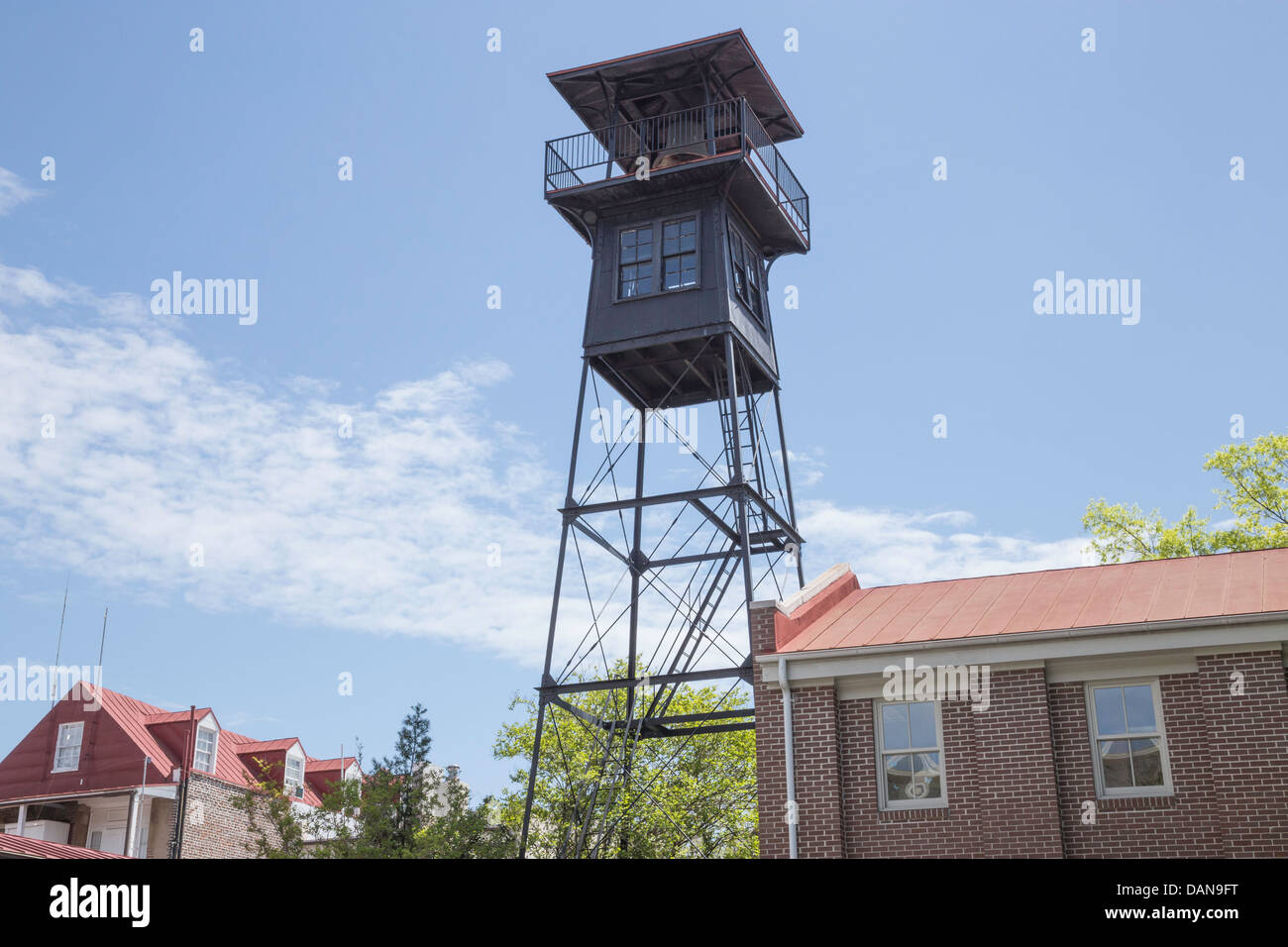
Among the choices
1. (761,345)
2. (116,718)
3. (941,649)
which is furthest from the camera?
(116,718)

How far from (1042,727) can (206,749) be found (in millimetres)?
31453

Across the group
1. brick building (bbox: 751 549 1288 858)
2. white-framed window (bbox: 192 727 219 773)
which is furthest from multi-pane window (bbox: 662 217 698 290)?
white-framed window (bbox: 192 727 219 773)

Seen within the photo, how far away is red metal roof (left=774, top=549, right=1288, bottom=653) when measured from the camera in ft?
59.8

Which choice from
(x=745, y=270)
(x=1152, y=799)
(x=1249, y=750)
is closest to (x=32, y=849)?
(x=745, y=270)

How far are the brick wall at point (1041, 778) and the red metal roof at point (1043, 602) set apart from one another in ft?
2.68

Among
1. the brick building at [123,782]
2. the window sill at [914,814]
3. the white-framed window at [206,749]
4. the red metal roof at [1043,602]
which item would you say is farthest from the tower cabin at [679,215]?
the white-framed window at [206,749]

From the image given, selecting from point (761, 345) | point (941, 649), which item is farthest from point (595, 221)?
point (941, 649)

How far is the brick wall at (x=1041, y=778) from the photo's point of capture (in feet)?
54.7

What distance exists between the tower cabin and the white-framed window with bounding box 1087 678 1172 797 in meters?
9.94
